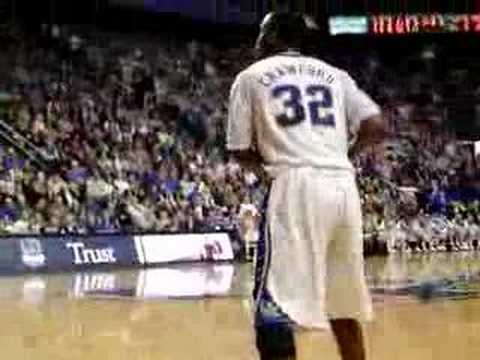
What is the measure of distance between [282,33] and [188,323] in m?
5.19

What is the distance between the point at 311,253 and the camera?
439 centimetres

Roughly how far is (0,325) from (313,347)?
9.83 feet

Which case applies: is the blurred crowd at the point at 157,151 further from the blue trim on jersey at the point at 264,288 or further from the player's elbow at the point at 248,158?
Result: the blue trim on jersey at the point at 264,288

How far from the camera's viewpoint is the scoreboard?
33.7 metres

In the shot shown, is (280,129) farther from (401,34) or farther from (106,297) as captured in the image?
(401,34)

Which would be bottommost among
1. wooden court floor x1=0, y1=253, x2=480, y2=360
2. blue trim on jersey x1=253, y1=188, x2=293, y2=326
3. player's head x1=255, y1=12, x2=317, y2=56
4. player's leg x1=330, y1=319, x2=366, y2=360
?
wooden court floor x1=0, y1=253, x2=480, y2=360

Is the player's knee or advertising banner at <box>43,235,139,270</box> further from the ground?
the player's knee

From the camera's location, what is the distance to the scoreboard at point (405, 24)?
110ft

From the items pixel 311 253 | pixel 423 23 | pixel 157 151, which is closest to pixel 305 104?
pixel 311 253

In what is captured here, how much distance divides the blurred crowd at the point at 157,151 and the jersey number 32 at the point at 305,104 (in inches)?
525

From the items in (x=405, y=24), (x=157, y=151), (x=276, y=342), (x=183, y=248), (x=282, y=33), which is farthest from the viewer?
(x=405, y=24)

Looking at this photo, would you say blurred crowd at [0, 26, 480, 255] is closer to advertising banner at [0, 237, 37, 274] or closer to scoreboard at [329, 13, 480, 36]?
advertising banner at [0, 237, 37, 274]

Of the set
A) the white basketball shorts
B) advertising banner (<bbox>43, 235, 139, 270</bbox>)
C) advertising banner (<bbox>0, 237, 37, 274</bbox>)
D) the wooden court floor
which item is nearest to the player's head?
the white basketball shorts

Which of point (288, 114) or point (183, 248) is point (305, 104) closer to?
point (288, 114)
